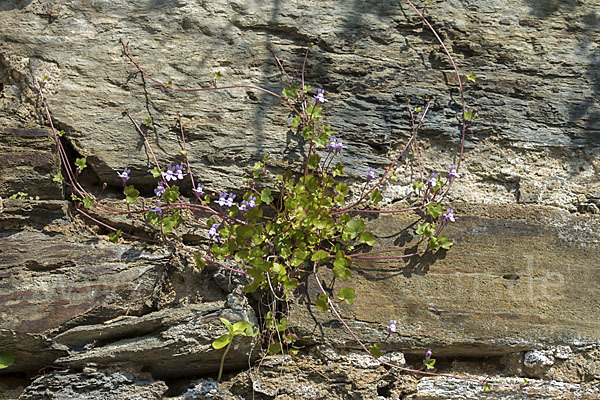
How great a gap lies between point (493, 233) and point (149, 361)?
5.31 feet

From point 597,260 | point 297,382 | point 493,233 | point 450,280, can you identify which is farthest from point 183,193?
point 597,260

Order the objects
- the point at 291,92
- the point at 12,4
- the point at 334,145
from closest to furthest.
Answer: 1. the point at 334,145
2. the point at 291,92
3. the point at 12,4

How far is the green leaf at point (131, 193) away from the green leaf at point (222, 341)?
765 mm

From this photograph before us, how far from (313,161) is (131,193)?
0.84 metres

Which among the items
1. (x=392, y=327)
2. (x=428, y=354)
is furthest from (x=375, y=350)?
(x=428, y=354)

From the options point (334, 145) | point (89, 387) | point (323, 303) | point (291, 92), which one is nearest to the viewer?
point (89, 387)

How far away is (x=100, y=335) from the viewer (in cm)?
225

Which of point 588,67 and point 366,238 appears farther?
point 588,67

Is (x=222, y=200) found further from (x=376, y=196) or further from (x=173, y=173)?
(x=376, y=196)

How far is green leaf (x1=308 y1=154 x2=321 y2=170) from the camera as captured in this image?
2.53 m

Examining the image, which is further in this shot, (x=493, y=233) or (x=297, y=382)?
(x=493, y=233)

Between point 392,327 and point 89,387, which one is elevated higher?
point 392,327

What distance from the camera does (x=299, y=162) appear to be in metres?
2.63

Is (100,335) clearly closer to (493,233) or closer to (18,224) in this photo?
(18,224)
